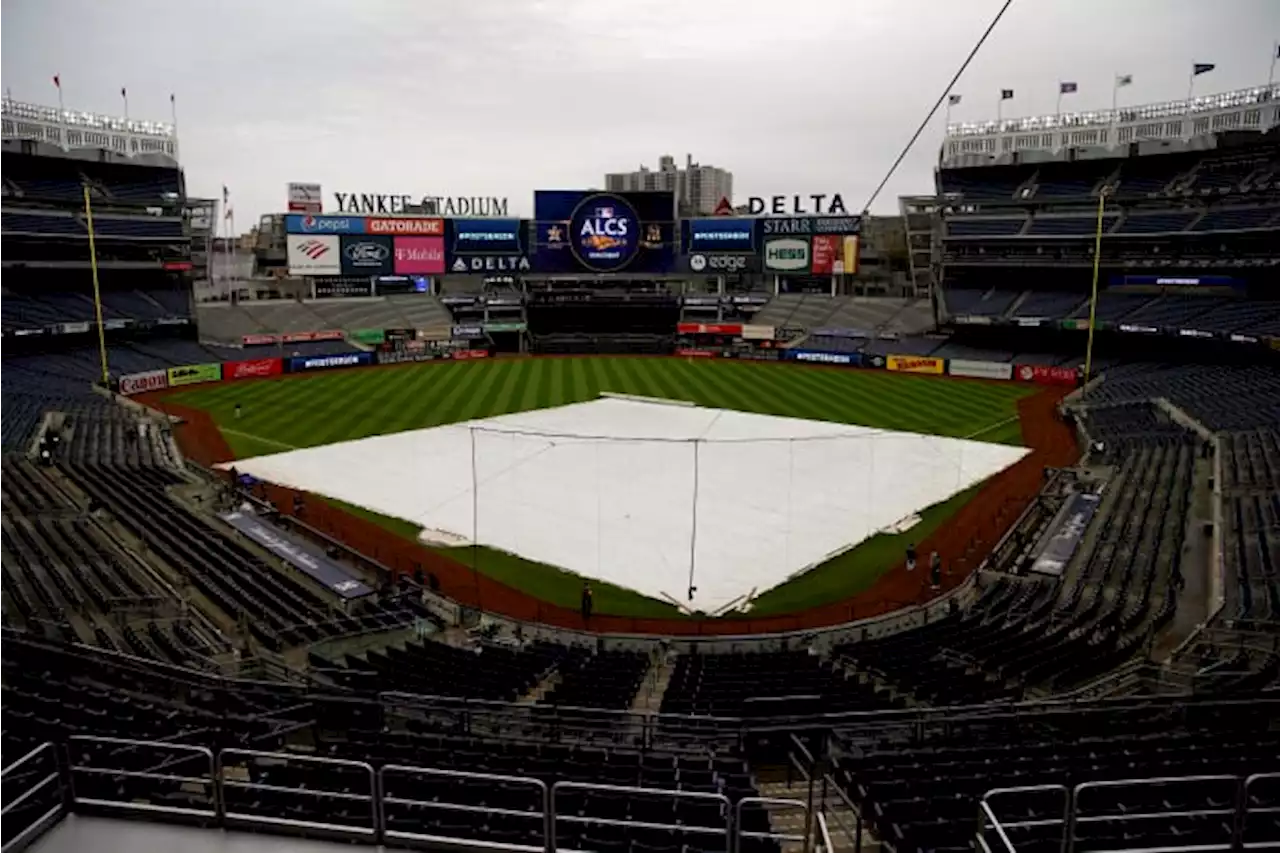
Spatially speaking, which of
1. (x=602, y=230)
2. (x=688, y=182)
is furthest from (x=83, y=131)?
(x=688, y=182)

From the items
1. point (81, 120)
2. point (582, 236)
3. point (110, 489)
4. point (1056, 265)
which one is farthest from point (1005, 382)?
point (81, 120)

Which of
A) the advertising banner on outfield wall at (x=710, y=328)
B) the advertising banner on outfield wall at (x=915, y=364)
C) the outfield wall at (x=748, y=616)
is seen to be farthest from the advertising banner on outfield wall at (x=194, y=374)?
the advertising banner on outfield wall at (x=915, y=364)

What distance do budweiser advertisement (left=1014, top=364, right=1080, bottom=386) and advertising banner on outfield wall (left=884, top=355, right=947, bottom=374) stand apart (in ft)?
19.2

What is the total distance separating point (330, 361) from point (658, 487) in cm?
4464

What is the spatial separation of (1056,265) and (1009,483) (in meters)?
39.5

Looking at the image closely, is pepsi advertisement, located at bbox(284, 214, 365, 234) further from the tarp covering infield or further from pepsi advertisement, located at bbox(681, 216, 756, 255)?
Result: the tarp covering infield

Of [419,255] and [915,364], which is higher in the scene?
[419,255]

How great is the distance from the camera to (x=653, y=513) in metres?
28.5

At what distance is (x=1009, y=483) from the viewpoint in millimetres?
34031

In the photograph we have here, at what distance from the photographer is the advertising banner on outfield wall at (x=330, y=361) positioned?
65750 millimetres

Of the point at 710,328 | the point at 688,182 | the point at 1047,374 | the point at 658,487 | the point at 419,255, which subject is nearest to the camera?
the point at 658,487

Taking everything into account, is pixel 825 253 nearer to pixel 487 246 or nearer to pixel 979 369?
pixel 979 369

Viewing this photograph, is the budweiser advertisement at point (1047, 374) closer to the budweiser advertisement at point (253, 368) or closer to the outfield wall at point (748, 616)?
the outfield wall at point (748, 616)

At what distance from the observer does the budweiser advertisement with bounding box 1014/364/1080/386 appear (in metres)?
59.9
